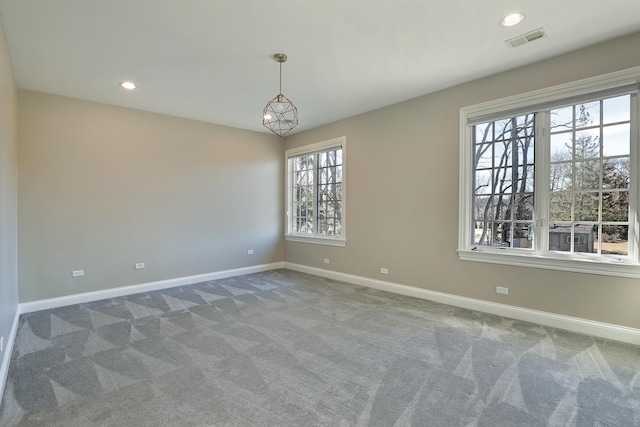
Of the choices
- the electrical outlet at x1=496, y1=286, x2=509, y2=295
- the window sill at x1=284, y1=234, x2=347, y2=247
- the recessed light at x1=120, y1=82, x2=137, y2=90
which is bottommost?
the electrical outlet at x1=496, y1=286, x2=509, y2=295

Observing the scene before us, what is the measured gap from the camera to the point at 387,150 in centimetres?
481

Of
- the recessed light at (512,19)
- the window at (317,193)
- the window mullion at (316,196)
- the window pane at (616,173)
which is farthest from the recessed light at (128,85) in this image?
the window pane at (616,173)

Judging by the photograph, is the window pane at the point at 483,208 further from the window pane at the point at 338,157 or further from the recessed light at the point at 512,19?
the window pane at the point at 338,157

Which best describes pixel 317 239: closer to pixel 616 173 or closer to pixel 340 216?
pixel 340 216

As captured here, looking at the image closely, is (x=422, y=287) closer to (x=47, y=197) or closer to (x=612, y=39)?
(x=612, y=39)

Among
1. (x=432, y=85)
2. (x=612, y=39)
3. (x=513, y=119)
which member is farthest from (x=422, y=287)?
(x=612, y=39)

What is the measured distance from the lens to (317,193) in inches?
241

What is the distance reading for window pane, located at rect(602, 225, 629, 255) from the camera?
9.80 ft

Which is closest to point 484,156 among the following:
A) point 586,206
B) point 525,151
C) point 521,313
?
A: point 525,151

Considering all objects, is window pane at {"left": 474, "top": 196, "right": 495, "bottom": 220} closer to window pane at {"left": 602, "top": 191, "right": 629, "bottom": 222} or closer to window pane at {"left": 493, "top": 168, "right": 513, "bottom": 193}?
window pane at {"left": 493, "top": 168, "right": 513, "bottom": 193}

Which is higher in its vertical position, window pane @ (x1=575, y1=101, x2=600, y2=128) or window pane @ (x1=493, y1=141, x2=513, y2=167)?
window pane @ (x1=575, y1=101, x2=600, y2=128)

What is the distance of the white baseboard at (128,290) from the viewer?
403 cm

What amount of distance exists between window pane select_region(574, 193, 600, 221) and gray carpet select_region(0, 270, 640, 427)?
1212 mm

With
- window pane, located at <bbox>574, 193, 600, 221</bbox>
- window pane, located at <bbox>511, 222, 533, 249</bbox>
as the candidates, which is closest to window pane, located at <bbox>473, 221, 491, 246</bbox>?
window pane, located at <bbox>511, 222, 533, 249</bbox>
